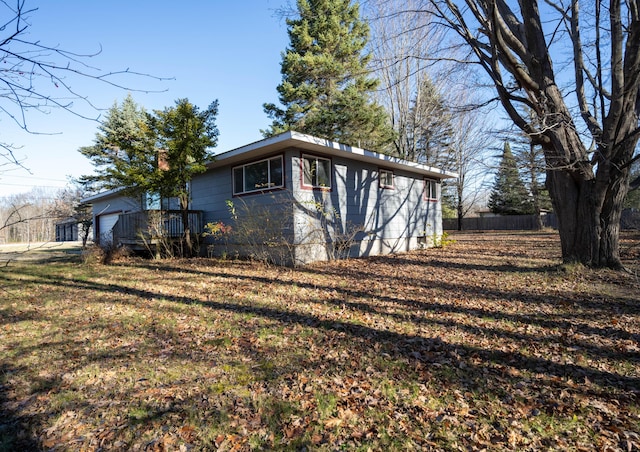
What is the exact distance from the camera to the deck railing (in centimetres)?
1109

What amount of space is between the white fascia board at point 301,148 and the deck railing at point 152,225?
2183mm

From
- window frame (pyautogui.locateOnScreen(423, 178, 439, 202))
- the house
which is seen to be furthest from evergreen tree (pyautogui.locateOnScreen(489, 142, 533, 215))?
the house

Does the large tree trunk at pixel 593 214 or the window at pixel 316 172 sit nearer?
the large tree trunk at pixel 593 214

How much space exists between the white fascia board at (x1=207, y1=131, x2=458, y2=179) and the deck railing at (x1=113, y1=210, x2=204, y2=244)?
2183 millimetres

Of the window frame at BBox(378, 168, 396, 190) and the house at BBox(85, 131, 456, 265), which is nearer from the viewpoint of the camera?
the house at BBox(85, 131, 456, 265)

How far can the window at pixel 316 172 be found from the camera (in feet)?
31.8

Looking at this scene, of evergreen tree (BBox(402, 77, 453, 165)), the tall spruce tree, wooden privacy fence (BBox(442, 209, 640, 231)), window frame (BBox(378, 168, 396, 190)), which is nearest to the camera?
window frame (BBox(378, 168, 396, 190))

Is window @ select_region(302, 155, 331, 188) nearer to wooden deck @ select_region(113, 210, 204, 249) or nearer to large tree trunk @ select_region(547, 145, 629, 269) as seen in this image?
wooden deck @ select_region(113, 210, 204, 249)

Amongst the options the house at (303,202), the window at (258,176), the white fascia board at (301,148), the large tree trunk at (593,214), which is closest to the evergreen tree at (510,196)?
the house at (303,202)

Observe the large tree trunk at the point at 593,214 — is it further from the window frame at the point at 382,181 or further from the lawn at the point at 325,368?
the window frame at the point at 382,181

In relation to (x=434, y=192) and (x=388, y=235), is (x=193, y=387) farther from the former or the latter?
(x=434, y=192)

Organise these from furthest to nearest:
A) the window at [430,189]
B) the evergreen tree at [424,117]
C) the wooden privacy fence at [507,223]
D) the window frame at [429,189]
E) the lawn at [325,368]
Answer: the wooden privacy fence at [507,223]
the evergreen tree at [424,117]
the window at [430,189]
the window frame at [429,189]
the lawn at [325,368]

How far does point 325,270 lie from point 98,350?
18.5ft

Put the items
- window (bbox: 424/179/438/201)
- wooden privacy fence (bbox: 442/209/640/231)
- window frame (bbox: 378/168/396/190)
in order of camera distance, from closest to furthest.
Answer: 1. window frame (bbox: 378/168/396/190)
2. window (bbox: 424/179/438/201)
3. wooden privacy fence (bbox: 442/209/640/231)
